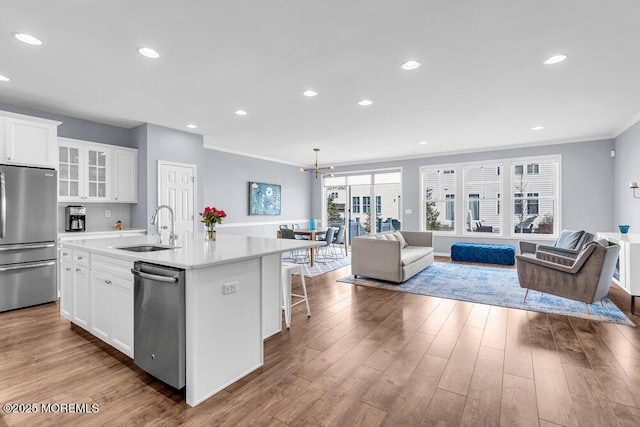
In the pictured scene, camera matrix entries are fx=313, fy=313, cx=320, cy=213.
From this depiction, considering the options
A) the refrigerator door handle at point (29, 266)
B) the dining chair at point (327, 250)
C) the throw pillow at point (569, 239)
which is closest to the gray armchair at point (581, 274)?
the throw pillow at point (569, 239)

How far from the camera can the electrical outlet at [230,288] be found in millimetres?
2162

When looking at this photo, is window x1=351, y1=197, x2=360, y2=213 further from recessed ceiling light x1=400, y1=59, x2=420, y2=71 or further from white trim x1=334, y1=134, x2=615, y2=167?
recessed ceiling light x1=400, y1=59, x2=420, y2=71

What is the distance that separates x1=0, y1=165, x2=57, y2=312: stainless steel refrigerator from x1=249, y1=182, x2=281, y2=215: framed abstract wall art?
4285 mm

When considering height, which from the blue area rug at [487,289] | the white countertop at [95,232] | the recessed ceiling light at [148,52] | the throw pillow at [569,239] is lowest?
the blue area rug at [487,289]

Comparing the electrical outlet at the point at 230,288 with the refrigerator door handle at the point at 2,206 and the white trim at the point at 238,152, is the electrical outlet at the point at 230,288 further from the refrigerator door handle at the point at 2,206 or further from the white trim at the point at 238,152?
the white trim at the point at 238,152

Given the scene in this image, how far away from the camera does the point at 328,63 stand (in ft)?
10.2

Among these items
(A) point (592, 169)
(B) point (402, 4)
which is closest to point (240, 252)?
(B) point (402, 4)

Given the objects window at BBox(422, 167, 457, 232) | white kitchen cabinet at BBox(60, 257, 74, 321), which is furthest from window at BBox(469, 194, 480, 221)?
white kitchen cabinet at BBox(60, 257, 74, 321)

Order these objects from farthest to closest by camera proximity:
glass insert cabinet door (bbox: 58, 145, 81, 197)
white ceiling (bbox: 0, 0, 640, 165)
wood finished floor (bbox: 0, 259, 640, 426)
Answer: glass insert cabinet door (bbox: 58, 145, 81, 197) → white ceiling (bbox: 0, 0, 640, 165) → wood finished floor (bbox: 0, 259, 640, 426)

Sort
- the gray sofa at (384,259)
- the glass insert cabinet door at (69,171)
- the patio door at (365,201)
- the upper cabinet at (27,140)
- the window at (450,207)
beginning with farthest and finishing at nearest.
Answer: the patio door at (365,201)
the window at (450,207)
the gray sofa at (384,259)
the glass insert cabinet door at (69,171)
the upper cabinet at (27,140)

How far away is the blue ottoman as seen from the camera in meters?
6.63

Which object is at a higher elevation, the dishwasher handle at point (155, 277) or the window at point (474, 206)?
the window at point (474, 206)

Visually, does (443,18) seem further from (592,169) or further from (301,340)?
(592,169)

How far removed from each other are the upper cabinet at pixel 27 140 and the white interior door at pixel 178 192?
1457mm
